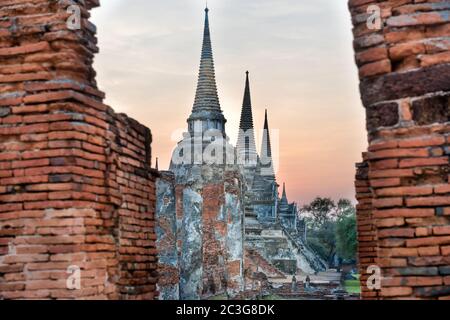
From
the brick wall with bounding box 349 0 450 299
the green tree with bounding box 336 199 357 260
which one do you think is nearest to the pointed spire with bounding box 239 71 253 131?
the green tree with bounding box 336 199 357 260

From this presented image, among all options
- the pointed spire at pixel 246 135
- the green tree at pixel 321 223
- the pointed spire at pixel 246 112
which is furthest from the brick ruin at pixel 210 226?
the green tree at pixel 321 223

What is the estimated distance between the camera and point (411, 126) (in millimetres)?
4066

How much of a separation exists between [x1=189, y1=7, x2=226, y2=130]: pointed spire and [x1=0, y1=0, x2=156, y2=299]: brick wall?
3340cm

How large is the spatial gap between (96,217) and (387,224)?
2.17 m

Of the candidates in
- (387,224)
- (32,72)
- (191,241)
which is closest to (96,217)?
(32,72)

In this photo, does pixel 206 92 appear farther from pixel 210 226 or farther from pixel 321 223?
pixel 321 223

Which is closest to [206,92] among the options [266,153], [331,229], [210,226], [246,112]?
[246,112]

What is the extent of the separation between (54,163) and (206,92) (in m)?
34.7

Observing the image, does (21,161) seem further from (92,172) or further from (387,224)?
(387,224)

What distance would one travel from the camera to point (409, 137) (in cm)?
404

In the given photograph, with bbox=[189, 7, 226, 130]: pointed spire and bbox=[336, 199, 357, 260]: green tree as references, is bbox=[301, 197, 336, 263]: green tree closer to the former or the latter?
bbox=[336, 199, 357, 260]: green tree

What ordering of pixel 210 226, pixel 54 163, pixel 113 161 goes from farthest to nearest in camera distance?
pixel 210 226, pixel 113 161, pixel 54 163

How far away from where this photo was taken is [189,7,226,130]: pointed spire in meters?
38.6

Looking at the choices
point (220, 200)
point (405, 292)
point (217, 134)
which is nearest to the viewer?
point (405, 292)
